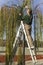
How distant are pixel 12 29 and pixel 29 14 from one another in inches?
120

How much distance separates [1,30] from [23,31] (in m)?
3.12

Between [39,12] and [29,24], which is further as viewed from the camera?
[39,12]

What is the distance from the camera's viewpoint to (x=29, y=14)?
7.18 meters

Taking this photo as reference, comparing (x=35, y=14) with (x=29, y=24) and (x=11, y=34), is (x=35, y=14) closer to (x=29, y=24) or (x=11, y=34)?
(x=11, y=34)

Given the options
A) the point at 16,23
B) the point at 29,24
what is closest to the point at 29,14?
the point at 29,24

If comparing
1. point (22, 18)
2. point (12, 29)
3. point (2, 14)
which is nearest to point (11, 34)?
point (12, 29)

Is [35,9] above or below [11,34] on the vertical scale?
above

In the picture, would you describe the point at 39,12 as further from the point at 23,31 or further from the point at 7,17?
the point at 23,31

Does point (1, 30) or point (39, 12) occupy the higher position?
point (39, 12)

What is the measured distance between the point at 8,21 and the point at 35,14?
1091 mm

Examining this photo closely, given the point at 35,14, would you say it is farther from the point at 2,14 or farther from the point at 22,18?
the point at 22,18

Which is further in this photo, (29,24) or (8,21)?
(8,21)

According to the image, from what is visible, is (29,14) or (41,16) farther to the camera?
(41,16)

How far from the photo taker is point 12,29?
1014 centimetres
